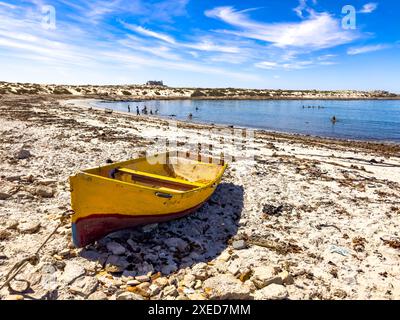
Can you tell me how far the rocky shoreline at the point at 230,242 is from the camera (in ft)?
20.5

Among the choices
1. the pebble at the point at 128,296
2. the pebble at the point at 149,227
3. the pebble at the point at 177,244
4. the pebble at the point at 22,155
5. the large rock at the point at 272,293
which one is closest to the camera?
the pebble at the point at 128,296

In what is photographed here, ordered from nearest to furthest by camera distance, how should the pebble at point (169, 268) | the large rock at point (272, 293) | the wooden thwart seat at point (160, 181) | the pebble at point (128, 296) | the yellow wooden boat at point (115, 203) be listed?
the pebble at point (128, 296)
the large rock at point (272, 293)
the pebble at point (169, 268)
the yellow wooden boat at point (115, 203)
the wooden thwart seat at point (160, 181)

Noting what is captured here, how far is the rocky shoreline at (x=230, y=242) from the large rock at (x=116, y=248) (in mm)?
→ 23

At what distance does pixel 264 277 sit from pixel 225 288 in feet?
2.97

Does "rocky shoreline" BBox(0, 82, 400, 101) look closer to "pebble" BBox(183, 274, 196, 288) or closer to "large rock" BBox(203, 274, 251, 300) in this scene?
"pebble" BBox(183, 274, 196, 288)

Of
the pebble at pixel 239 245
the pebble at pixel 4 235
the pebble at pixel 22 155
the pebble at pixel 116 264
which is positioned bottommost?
the pebble at pixel 239 245

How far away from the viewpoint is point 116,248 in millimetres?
7273

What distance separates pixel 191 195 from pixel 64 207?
404 cm

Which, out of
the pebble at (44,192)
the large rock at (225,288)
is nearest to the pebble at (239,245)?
the large rock at (225,288)

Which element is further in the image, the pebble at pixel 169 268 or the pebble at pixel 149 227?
the pebble at pixel 149 227

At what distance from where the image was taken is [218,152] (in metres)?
19.2

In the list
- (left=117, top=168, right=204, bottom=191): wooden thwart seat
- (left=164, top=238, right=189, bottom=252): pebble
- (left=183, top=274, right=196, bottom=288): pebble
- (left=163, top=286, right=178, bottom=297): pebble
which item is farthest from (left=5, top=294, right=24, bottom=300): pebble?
(left=117, top=168, right=204, bottom=191): wooden thwart seat

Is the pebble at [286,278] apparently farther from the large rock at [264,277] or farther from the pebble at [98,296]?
the pebble at [98,296]

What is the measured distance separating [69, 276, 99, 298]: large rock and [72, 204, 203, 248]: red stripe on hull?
1181mm
